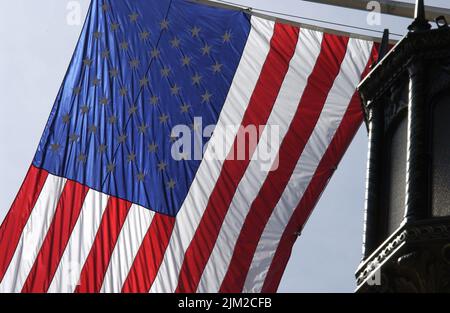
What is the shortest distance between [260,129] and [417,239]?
9145 mm

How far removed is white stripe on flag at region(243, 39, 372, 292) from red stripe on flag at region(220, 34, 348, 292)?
0.08 m

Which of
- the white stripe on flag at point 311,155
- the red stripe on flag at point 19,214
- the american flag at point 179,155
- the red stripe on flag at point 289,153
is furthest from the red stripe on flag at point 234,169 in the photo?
the red stripe on flag at point 19,214

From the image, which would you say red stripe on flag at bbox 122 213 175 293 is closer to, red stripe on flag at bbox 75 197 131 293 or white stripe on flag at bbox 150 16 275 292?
white stripe on flag at bbox 150 16 275 292

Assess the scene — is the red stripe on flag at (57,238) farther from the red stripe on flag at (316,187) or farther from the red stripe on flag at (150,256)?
the red stripe on flag at (316,187)

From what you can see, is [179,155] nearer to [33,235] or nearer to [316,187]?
[316,187]

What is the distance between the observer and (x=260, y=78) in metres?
27.6

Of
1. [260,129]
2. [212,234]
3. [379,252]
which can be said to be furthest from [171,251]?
[379,252]

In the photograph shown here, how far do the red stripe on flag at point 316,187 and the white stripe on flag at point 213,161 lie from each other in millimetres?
1410

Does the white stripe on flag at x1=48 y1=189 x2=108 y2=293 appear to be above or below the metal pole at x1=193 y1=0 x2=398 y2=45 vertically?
below

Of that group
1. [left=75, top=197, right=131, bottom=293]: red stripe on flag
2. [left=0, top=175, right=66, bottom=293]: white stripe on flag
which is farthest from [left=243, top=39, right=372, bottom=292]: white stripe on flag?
[left=0, top=175, right=66, bottom=293]: white stripe on flag

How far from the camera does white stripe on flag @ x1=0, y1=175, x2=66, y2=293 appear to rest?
2609cm

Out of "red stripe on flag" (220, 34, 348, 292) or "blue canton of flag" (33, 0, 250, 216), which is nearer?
"red stripe on flag" (220, 34, 348, 292)

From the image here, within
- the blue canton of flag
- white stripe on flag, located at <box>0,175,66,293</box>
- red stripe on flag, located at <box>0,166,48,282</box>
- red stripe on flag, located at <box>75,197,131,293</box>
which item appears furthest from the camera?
the blue canton of flag
